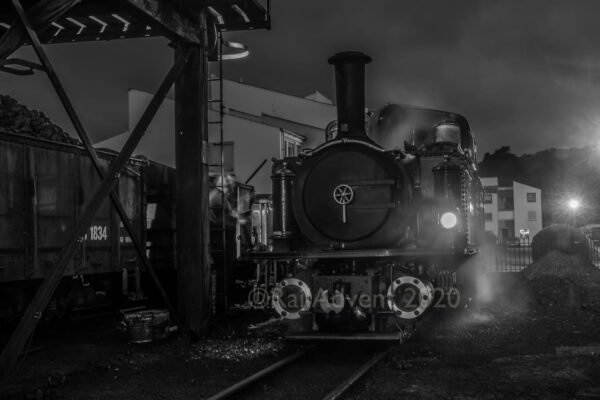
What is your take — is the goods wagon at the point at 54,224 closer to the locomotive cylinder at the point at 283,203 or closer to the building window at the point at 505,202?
the locomotive cylinder at the point at 283,203

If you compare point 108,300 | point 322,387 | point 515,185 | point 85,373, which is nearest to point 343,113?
point 322,387

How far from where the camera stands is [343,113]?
880cm

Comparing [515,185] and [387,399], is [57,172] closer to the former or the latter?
[387,399]

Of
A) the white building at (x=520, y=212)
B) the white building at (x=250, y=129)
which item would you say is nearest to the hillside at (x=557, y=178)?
the white building at (x=520, y=212)

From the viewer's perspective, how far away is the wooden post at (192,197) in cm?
968

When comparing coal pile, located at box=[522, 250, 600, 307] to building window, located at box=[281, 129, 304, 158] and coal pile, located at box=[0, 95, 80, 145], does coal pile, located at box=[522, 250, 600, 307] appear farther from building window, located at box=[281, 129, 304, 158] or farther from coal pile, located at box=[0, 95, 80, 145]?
building window, located at box=[281, 129, 304, 158]

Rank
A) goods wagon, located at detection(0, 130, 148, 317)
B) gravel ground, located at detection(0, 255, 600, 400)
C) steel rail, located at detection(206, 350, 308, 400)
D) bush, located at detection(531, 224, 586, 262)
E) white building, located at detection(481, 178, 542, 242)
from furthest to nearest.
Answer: white building, located at detection(481, 178, 542, 242)
bush, located at detection(531, 224, 586, 262)
goods wagon, located at detection(0, 130, 148, 317)
gravel ground, located at detection(0, 255, 600, 400)
steel rail, located at detection(206, 350, 308, 400)

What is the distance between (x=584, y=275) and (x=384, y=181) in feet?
41.6

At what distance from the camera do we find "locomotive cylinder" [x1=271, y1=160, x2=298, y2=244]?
898 cm

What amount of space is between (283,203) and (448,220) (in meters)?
2.09

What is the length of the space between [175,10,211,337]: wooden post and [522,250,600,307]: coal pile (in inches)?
298

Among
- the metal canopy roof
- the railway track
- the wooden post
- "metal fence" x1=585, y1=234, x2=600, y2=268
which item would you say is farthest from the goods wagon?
"metal fence" x1=585, y1=234, x2=600, y2=268

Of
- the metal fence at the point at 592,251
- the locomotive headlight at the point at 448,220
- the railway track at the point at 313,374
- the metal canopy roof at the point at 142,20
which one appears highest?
the metal canopy roof at the point at 142,20

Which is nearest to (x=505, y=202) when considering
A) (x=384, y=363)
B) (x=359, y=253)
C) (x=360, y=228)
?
(x=360, y=228)
